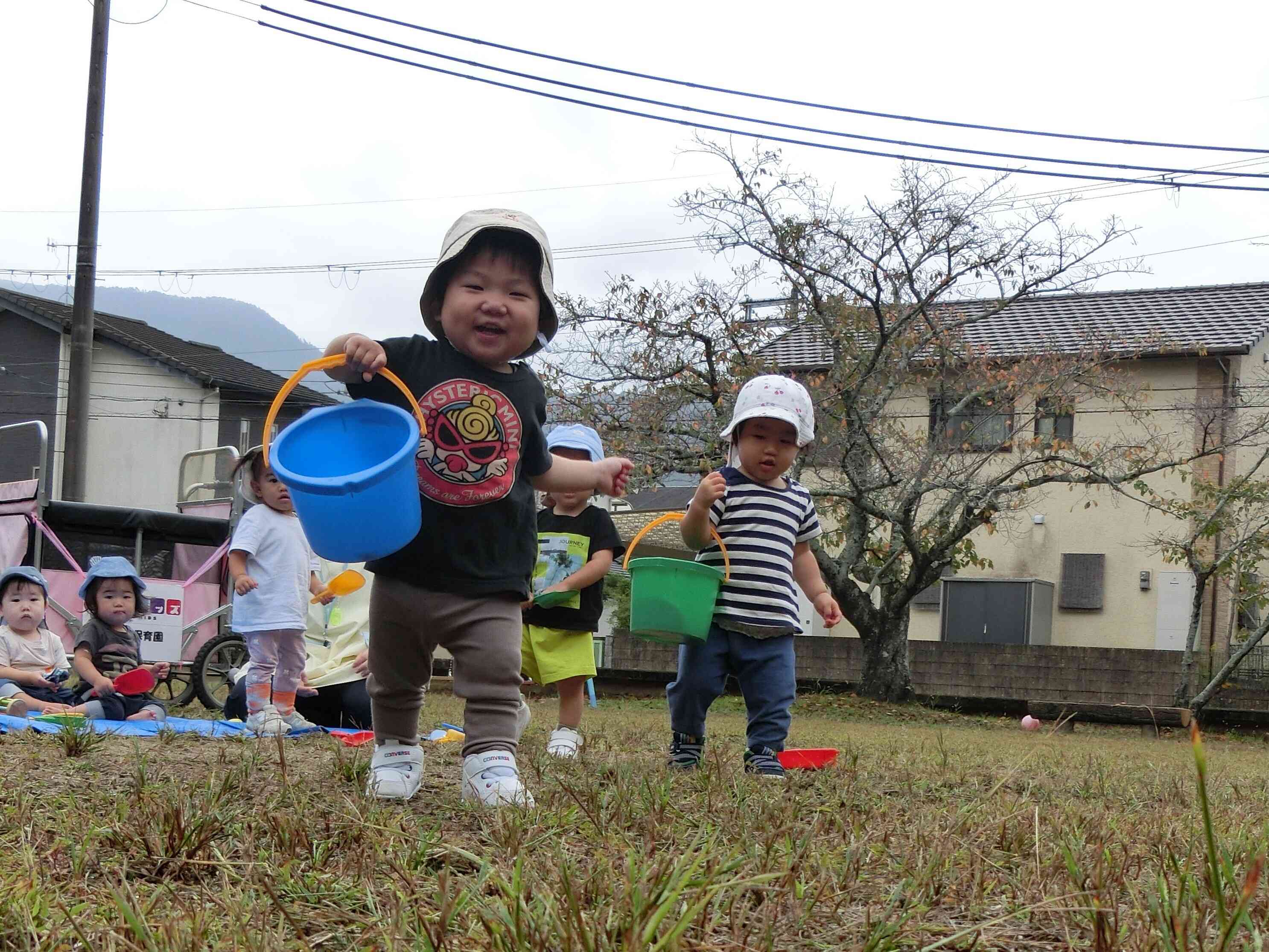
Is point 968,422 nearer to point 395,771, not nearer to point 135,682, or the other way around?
point 135,682

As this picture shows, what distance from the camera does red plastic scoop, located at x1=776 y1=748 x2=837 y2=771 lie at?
163 inches

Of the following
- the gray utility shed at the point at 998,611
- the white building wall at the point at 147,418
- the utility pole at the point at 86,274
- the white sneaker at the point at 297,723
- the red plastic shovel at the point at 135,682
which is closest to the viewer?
the white sneaker at the point at 297,723

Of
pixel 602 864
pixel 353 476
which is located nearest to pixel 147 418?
pixel 353 476

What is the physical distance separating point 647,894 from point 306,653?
468 centimetres

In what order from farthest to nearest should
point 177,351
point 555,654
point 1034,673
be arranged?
point 177,351 → point 1034,673 → point 555,654

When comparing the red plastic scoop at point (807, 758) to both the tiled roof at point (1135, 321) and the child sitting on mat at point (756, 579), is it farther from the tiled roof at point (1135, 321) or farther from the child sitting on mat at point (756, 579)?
the tiled roof at point (1135, 321)

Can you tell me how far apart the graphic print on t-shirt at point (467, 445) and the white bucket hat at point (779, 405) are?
1309mm

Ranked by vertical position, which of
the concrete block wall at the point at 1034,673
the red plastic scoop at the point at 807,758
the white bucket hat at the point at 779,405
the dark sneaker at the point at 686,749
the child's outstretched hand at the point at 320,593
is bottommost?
the concrete block wall at the point at 1034,673

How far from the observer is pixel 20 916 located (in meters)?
1.42

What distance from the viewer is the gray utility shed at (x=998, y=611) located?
21.5 meters

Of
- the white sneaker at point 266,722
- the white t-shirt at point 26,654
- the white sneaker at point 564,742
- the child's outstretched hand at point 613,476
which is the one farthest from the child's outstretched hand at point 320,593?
the child's outstretched hand at point 613,476

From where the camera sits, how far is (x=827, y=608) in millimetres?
4098

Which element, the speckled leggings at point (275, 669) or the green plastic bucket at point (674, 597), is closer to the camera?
the green plastic bucket at point (674, 597)

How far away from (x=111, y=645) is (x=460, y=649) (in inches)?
152
